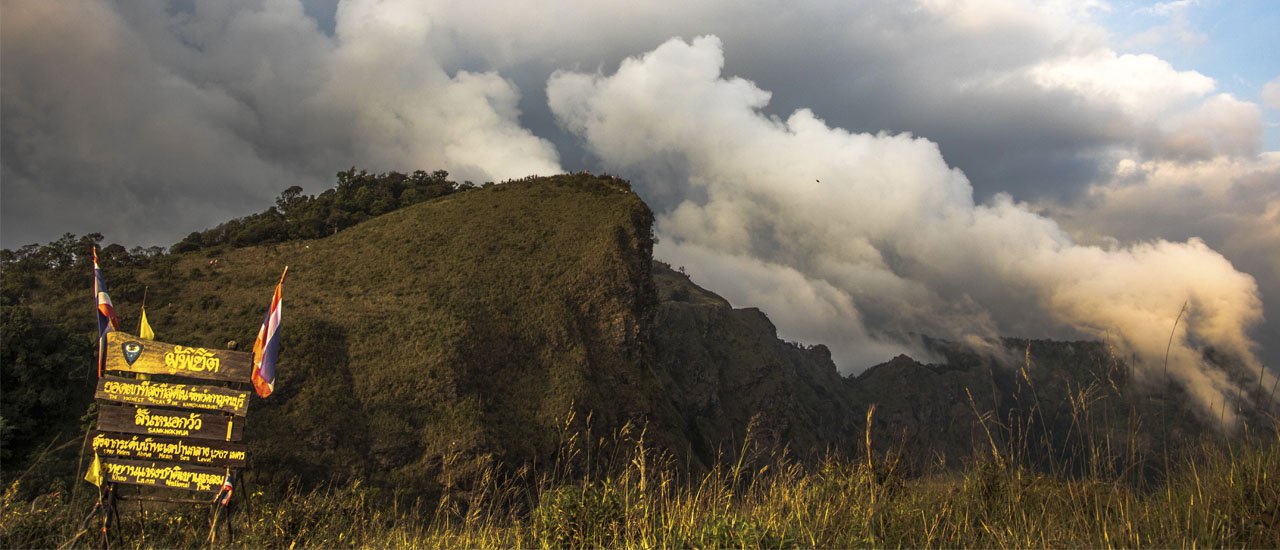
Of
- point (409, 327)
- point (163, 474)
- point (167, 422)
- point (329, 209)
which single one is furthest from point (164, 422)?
point (329, 209)

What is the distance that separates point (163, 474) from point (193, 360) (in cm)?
184

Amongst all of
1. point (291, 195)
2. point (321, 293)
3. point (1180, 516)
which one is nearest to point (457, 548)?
point (1180, 516)

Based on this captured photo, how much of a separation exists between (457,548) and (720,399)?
3363 inches

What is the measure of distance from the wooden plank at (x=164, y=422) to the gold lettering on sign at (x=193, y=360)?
73cm

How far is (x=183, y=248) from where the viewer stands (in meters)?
64.7

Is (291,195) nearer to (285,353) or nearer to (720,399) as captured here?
(285,353)

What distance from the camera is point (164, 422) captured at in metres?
11.5

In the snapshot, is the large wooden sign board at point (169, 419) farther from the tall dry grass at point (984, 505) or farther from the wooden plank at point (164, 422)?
the tall dry grass at point (984, 505)

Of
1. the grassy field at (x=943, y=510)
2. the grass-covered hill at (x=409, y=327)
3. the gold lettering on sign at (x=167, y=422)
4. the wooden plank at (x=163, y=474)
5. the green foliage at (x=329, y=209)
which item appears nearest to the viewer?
the grassy field at (x=943, y=510)

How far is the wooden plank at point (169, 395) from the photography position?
37.7 feet

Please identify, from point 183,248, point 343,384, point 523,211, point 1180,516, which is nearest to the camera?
point 1180,516

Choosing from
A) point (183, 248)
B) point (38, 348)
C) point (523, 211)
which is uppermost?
point (523, 211)

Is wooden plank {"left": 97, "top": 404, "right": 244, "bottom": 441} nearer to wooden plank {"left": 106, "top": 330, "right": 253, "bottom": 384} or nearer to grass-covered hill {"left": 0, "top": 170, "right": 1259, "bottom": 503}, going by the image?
wooden plank {"left": 106, "top": 330, "right": 253, "bottom": 384}

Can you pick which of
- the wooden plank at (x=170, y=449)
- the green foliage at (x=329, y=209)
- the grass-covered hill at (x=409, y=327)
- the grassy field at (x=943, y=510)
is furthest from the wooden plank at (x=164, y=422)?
the green foliage at (x=329, y=209)
